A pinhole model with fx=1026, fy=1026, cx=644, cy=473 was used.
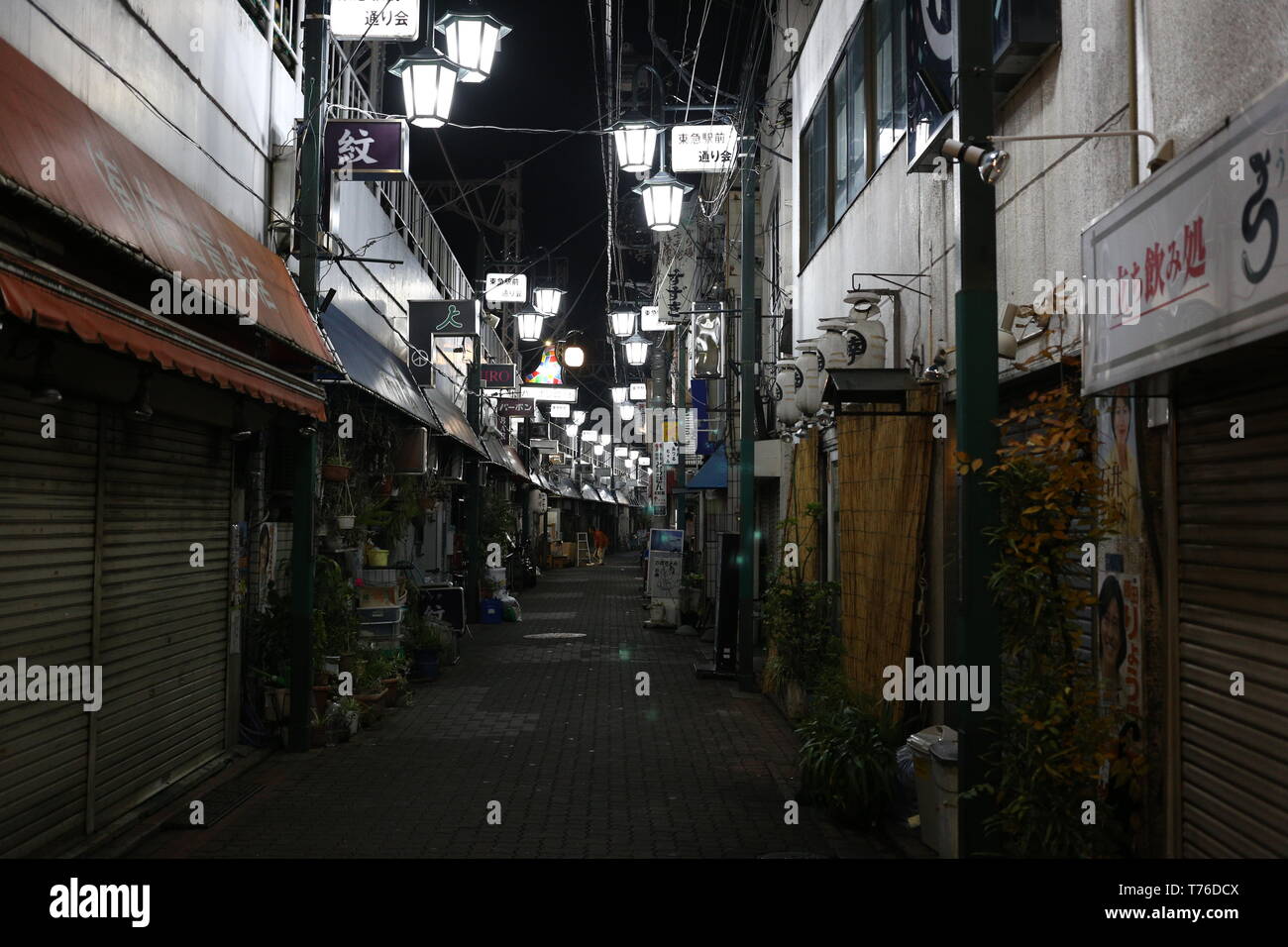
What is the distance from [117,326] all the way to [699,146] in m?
13.9

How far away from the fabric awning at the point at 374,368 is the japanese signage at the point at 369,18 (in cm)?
326

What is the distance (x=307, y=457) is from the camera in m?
11.2

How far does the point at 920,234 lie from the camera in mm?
10406

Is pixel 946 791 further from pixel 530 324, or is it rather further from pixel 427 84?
pixel 530 324

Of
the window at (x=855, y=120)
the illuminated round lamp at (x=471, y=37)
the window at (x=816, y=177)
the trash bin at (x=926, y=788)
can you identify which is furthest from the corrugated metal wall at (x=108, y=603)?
the window at (x=816, y=177)

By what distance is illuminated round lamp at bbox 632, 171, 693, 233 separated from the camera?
634 inches

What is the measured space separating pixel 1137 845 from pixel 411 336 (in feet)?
52.8

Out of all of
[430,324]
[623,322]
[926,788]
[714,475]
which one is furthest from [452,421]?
[926,788]

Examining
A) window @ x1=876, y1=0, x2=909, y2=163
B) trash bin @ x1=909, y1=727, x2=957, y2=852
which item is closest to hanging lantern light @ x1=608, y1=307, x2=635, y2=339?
window @ x1=876, y1=0, x2=909, y2=163

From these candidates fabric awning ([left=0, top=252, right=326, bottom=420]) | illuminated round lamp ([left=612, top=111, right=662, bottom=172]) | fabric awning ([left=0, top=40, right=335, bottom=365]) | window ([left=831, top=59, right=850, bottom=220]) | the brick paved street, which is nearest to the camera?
fabric awning ([left=0, top=252, right=326, bottom=420])

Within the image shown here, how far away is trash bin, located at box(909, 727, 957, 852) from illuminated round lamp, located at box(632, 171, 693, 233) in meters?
10.5

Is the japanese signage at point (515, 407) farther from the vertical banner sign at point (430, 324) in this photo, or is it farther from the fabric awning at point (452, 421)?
the vertical banner sign at point (430, 324)

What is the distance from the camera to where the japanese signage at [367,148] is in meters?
11.4

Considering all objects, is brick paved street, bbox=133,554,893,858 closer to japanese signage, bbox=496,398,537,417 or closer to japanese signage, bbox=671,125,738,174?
japanese signage, bbox=671,125,738,174
